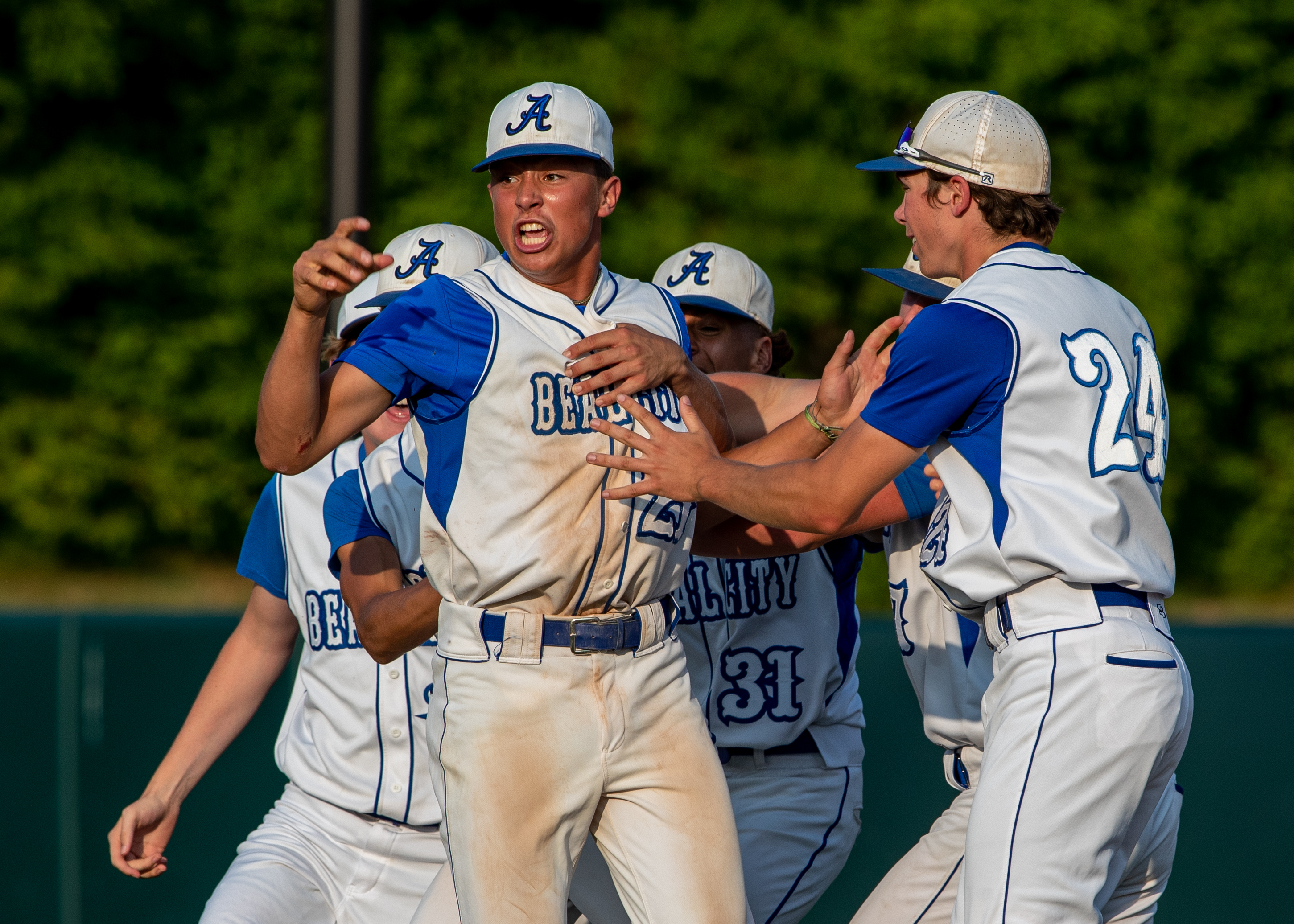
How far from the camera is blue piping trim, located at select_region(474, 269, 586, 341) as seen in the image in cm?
323

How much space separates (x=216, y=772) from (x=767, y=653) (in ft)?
9.30

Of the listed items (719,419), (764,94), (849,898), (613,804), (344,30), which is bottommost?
(849,898)

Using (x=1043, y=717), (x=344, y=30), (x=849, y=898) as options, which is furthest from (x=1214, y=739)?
(x=344, y=30)

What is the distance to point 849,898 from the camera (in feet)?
17.7

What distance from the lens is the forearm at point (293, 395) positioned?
2939mm

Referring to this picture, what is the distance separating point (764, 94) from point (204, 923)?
10.5 metres

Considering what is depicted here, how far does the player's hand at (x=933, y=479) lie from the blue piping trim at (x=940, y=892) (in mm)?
899

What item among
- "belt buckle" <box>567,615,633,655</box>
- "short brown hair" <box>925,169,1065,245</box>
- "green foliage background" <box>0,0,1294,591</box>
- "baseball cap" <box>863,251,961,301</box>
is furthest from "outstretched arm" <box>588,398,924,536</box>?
"green foliage background" <box>0,0,1294,591</box>

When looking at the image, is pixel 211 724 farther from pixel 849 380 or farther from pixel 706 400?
pixel 849 380

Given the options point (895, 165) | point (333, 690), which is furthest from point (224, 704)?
point (895, 165)

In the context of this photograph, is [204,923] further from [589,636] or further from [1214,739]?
[1214,739]

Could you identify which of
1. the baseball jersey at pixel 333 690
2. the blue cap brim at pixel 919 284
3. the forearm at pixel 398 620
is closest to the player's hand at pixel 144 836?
the baseball jersey at pixel 333 690

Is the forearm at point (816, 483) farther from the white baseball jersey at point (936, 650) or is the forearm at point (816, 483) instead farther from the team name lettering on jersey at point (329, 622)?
the team name lettering on jersey at point (329, 622)

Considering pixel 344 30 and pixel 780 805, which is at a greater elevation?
pixel 344 30
